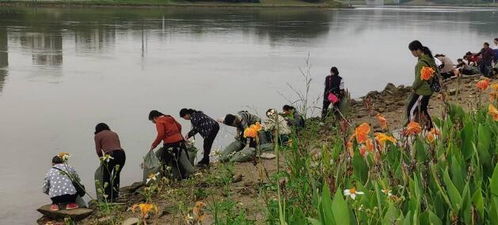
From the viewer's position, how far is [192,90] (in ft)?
59.9

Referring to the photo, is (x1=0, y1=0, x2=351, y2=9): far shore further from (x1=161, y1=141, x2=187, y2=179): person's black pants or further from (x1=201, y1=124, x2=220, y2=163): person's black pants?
(x1=161, y1=141, x2=187, y2=179): person's black pants

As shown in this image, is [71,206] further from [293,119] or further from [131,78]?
[131,78]

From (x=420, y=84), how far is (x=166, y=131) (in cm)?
361

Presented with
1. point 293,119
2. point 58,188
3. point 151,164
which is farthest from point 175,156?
point 293,119

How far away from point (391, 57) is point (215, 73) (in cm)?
1171

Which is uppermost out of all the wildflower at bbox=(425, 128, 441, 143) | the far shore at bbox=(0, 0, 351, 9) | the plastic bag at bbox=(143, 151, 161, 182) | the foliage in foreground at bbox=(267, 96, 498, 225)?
the far shore at bbox=(0, 0, 351, 9)

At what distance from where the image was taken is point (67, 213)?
745 cm

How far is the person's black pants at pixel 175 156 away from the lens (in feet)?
27.6

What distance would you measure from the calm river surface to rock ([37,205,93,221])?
20cm

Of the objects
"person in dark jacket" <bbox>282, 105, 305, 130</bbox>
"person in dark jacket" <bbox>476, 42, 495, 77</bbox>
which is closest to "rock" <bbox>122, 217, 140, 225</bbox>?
"person in dark jacket" <bbox>282, 105, 305, 130</bbox>

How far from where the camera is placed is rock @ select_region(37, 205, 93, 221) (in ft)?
24.4

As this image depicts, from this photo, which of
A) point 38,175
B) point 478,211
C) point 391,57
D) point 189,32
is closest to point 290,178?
point 478,211

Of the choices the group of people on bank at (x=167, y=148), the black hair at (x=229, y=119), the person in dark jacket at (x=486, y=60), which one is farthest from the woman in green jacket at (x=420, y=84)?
the person in dark jacket at (x=486, y=60)

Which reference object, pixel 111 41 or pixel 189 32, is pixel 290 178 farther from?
pixel 189 32
